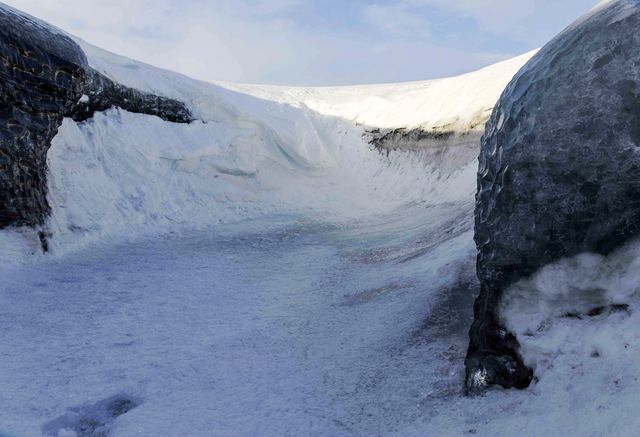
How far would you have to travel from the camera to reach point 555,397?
2.68 metres

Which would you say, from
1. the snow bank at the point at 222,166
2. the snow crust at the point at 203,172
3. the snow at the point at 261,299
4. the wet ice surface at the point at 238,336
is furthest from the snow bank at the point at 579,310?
the snow crust at the point at 203,172

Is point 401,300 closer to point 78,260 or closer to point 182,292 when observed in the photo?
point 182,292

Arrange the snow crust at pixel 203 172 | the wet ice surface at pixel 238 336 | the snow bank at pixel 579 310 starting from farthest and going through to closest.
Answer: the snow crust at pixel 203 172
the wet ice surface at pixel 238 336
the snow bank at pixel 579 310

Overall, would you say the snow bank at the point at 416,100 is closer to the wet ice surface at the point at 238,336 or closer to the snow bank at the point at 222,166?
the snow bank at the point at 222,166

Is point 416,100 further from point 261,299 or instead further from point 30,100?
point 261,299

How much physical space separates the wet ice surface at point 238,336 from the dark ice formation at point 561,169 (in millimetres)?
550

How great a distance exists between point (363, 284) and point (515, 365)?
7.82ft

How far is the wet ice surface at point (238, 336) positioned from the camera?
3.19 metres

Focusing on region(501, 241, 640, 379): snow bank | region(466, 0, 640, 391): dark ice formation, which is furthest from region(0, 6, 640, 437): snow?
region(466, 0, 640, 391): dark ice formation

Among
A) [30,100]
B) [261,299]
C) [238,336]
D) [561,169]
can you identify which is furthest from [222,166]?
[561,169]

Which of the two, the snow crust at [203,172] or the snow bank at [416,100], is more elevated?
the snow bank at [416,100]

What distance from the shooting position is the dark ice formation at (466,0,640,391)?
9.32 feet

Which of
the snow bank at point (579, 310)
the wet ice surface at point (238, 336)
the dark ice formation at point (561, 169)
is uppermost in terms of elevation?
the dark ice formation at point (561, 169)

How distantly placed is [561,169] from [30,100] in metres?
5.05
